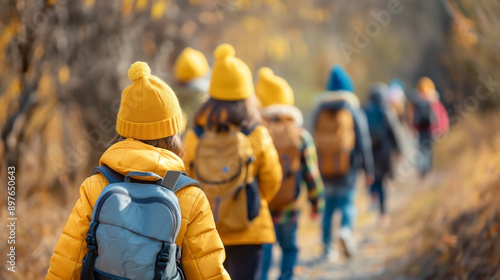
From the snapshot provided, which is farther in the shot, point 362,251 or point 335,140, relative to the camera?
point 362,251

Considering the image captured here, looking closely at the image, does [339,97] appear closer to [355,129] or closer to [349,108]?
[349,108]

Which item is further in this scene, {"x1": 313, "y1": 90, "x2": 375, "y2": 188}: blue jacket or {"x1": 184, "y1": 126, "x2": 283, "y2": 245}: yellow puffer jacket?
{"x1": 313, "y1": 90, "x2": 375, "y2": 188}: blue jacket

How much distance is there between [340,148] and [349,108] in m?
0.42

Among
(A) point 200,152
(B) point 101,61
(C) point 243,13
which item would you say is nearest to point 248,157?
(A) point 200,152

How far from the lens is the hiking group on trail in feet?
7.62

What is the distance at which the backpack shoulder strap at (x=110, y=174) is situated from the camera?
2443mm

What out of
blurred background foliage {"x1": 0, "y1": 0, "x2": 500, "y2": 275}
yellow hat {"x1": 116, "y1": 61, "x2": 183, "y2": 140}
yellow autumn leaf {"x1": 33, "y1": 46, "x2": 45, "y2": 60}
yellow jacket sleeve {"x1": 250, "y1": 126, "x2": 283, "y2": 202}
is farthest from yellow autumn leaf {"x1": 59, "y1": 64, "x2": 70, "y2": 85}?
yellow hat {"x1": 116, "y1": 61, "x2": 183, "y2": 140}

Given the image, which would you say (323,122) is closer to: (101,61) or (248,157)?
(248,157)

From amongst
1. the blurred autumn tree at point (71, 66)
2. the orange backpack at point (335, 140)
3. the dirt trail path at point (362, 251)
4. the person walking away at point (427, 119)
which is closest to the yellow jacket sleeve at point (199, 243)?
the dirt trail path at point (362, 251)

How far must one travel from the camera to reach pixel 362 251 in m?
6.93

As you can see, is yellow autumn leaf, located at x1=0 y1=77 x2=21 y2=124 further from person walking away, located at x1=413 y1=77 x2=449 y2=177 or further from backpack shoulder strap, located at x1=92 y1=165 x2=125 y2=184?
person walking away, located at x1=413 y1=77 x2=449 y2=177

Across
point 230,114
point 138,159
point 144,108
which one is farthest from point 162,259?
point 230,114

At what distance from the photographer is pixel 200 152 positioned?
3809 mm

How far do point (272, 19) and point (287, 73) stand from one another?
13.3m
